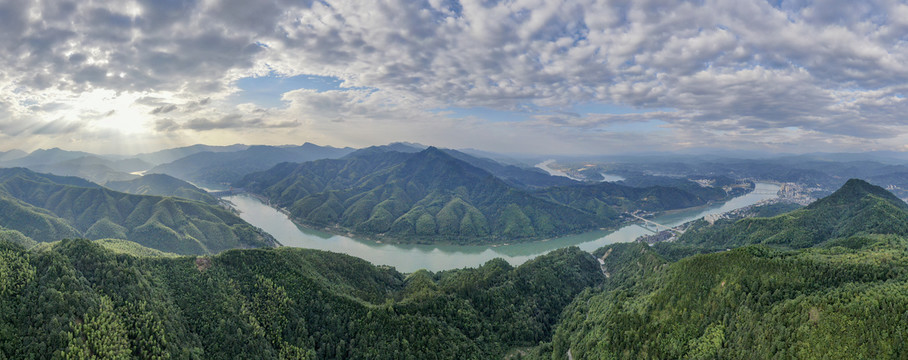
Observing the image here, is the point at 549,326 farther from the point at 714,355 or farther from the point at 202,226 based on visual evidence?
the point at 202,226

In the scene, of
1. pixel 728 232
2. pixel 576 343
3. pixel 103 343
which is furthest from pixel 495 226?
pixel 103 343

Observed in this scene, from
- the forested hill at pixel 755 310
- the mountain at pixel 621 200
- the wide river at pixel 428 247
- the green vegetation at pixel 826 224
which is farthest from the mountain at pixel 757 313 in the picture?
the mountain at pixel 621 200

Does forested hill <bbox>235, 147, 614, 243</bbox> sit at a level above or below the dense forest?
below

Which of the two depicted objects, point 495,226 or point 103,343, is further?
point 495,226

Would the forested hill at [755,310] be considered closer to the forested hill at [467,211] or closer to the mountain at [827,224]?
the mountain at [827,224]

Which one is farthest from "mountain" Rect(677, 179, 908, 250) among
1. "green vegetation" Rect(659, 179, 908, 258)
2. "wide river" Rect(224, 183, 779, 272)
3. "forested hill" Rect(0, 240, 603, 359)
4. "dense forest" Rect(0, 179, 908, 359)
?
"forested hill" Rect(0, 240, 603, 359)

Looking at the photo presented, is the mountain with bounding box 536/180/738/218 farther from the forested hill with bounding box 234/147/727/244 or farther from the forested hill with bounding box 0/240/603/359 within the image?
the forested hill with bounding box 0/240/603/359
